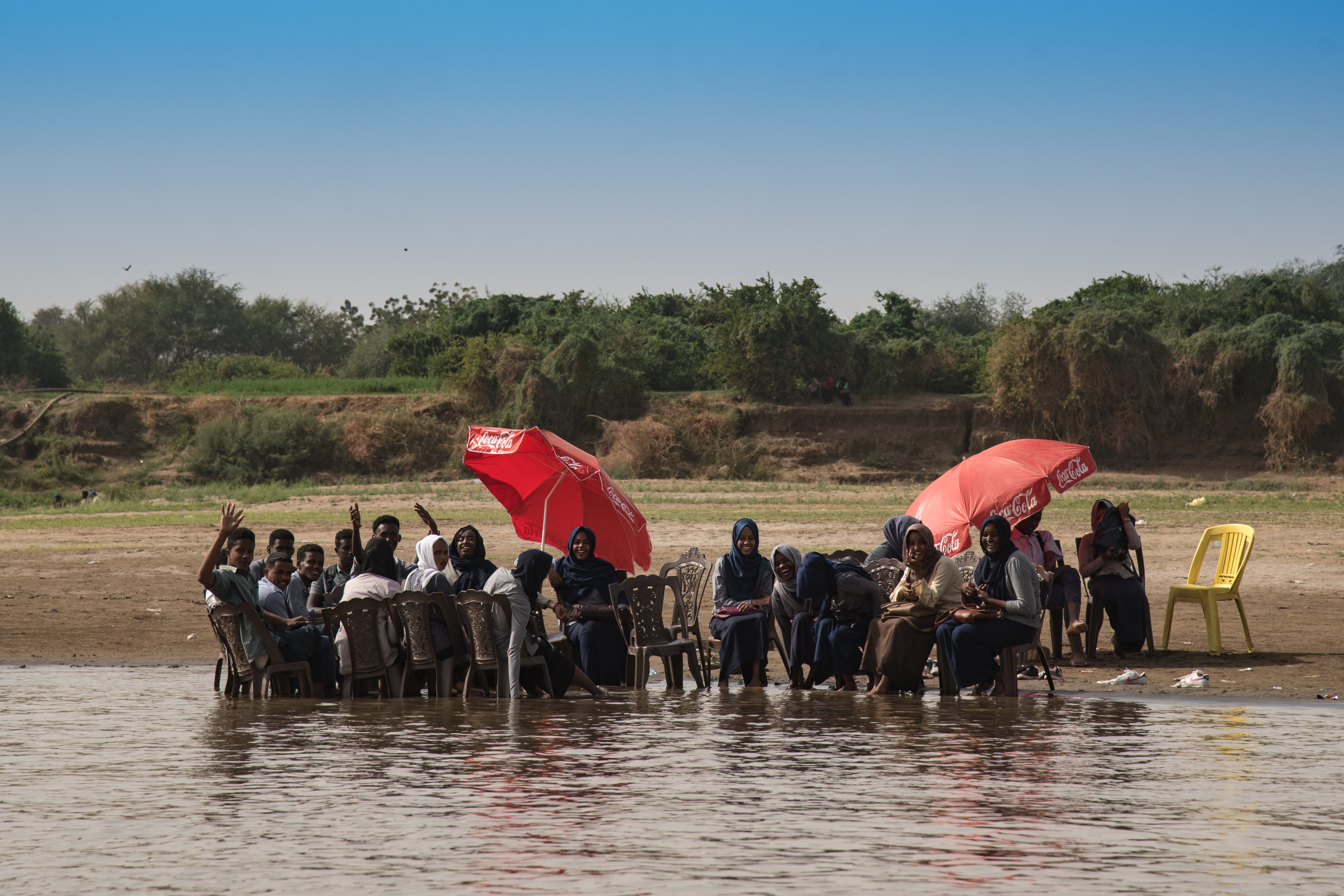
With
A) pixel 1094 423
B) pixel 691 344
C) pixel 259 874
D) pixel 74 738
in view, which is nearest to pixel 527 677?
pixel 74 738

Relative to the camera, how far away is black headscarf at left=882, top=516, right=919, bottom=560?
30.9 feet

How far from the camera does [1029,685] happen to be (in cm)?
1003

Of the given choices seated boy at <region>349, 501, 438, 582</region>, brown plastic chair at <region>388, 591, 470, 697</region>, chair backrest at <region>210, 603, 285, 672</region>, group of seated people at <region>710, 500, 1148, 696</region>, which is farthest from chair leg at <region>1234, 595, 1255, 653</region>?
chair backrest at <region>210, 603, 285, 672</region>

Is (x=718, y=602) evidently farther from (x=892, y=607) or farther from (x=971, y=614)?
(x=971, y=614)

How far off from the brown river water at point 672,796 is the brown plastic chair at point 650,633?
20.0 inches

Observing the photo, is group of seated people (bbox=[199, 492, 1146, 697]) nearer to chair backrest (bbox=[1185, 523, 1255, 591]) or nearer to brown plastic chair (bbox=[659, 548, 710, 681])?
brown plastic chair (bbox=[659, 548, 710, 681])

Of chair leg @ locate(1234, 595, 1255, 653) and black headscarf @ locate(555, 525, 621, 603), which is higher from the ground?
black headscarf @ locate(555, 525, 621, 603)

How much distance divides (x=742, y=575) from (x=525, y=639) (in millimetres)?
1742

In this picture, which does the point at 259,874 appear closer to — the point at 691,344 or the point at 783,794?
the point at 783,794

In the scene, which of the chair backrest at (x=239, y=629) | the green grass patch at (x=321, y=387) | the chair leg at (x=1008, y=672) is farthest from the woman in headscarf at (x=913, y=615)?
the green grass patch at (x=321, y=387)

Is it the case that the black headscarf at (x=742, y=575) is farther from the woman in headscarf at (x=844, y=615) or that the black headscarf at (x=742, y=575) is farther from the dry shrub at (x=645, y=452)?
the dry shrub at (x=645, y=452)

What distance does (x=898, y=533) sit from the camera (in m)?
9.57

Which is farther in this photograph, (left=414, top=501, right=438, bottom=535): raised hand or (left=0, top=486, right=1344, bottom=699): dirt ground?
(left=0, top=486, right=1344, bottom=699): dirt ground

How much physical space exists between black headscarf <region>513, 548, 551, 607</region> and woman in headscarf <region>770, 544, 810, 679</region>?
174cm
